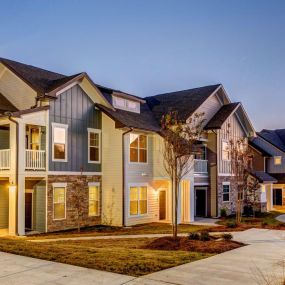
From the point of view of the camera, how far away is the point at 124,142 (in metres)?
21.8

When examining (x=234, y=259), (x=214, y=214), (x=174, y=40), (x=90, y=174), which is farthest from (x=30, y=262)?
(x=174, y=40)

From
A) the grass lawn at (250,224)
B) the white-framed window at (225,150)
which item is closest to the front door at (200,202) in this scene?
the grass lawn at (250,224)

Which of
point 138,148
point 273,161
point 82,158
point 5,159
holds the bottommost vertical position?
point 5,159

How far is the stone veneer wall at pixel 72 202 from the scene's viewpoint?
754 inches

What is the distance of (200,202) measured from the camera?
92.2 feet

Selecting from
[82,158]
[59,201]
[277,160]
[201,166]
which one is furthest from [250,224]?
[277,160]

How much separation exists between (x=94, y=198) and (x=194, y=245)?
10406mm

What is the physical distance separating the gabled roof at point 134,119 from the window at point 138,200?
146 inches

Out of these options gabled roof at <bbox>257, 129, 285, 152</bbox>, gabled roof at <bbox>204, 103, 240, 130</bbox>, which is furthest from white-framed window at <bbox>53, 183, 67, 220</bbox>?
gabled roof at <bbox>257, 129, 285, 152</bbox>

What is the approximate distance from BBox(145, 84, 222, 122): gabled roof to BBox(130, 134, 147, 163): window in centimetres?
359

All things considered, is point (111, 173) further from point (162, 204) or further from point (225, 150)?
point (225, 150)

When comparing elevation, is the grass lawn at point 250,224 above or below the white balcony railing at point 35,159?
below

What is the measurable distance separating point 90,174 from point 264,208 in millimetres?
17575

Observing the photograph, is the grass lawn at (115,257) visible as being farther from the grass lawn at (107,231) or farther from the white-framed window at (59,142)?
the white-framed window at (59,142)
